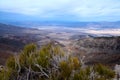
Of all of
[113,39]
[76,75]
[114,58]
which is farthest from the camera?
[113,39]

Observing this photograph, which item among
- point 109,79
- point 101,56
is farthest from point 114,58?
point 109,79

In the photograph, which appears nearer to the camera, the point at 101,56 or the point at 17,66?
the point at 17,66

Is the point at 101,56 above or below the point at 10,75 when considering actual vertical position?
below

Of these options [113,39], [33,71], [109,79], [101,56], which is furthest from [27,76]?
[113,39]

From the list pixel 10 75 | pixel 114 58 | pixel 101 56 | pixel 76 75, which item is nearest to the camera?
pixel 76 75

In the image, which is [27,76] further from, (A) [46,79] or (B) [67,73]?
(B) [67,73]

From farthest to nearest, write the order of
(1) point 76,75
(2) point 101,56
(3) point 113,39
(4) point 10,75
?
(3) point 113,39 → (2) point 101,56 → (4) point 10,75 → (1) point 76,75

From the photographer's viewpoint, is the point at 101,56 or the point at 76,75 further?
the point at 101,56

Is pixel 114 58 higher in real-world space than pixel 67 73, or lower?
lower

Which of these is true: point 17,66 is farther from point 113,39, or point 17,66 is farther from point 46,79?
point 113,39
